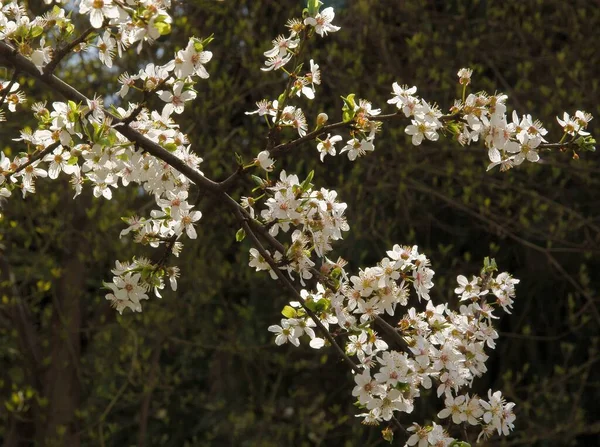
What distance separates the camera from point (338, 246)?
4477 millimetres

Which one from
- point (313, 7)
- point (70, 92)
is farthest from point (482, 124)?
point (70, 92)

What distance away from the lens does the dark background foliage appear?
14.0 ft

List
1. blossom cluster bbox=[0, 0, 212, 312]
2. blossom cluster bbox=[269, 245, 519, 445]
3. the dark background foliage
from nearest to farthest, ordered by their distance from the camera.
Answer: blossom cluster bbox=[0, 0, 212, 312] → blossom cluster bbox=[269, 245, 519, 445] → the dark background foliage

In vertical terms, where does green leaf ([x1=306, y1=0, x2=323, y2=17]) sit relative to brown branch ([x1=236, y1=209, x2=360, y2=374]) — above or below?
above

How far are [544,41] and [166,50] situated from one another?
6.52 ft

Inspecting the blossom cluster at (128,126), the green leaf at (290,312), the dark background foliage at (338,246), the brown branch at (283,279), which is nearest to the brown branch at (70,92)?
the blossom cluster at (128,126)

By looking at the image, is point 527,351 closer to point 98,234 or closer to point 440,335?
point 98,234

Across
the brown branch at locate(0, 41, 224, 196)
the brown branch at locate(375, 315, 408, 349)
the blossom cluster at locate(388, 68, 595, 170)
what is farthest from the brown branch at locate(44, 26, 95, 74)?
the brown branch at locate(375, 315, 408, 349)

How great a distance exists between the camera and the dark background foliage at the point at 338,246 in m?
4.27

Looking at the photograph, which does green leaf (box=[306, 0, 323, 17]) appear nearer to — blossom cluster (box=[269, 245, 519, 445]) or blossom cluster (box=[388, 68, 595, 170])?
blossom cluster (box=[388, 68, 595, 170])

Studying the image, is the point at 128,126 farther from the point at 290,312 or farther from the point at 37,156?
the point at 290,312

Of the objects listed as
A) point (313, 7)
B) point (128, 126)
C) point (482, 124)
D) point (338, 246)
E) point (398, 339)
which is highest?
point (338, 246)

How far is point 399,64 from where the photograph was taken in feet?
15.4

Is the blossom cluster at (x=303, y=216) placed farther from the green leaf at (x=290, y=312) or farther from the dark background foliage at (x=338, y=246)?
the dark background foliage at (x=338, y=246)
